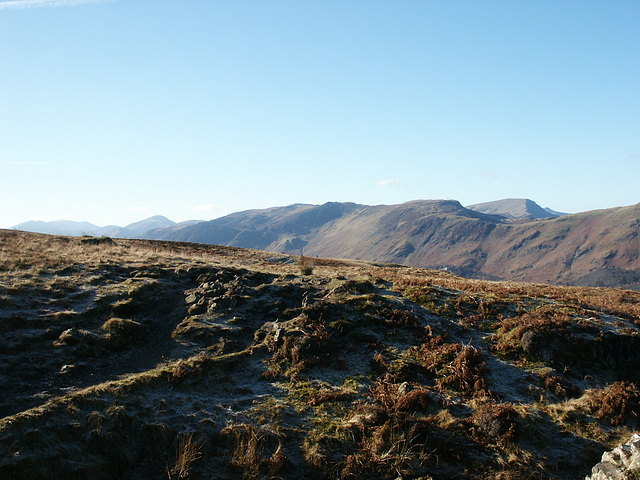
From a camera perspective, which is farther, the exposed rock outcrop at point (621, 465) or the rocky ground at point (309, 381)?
the rocky ground at point (309, 381)

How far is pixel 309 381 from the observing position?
531 inches

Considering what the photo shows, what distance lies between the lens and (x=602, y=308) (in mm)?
18781

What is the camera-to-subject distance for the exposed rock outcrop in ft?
26.2

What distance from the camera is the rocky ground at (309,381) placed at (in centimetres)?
959

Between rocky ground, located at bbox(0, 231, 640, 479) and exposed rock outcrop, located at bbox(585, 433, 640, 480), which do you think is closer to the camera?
exposed rock outcrop, located at bbox(585, 433, 640, 480)

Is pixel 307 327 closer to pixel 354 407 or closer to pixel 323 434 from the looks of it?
pixel 354 407

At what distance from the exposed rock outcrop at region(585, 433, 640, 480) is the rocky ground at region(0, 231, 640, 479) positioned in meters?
1.06

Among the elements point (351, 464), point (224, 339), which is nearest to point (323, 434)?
point (351, 464)

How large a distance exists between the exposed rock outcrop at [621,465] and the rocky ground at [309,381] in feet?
3.47

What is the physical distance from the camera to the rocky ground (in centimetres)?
959

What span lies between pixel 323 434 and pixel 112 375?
7.89 m

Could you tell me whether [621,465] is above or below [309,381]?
above

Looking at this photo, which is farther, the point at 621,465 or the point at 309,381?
the point at 309,381

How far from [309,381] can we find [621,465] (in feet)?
28.7
